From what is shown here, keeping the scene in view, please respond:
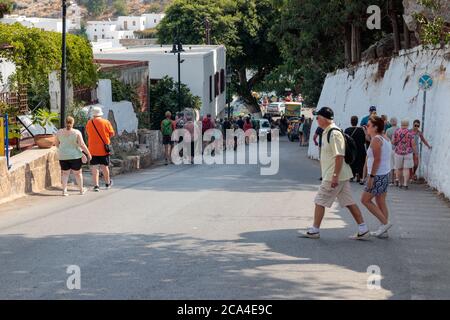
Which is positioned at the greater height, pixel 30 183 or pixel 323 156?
pixel 323 156

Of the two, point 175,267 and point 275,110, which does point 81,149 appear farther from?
point 275,110

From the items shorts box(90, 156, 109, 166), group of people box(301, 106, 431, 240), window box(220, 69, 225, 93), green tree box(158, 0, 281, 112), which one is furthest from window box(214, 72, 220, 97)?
group of people box(301, 106, 431, 240)

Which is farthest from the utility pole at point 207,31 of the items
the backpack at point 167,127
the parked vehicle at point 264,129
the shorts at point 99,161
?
the shorts at point 99,161

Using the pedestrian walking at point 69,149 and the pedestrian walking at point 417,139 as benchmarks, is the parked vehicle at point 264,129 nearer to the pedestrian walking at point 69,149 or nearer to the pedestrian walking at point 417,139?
the pedestrian walking at point 417,139

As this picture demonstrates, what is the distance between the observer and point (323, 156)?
1061 centimetres

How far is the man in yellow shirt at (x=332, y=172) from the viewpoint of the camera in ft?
34.2

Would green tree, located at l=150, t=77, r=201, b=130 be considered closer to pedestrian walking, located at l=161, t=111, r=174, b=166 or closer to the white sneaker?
pedestrian walking, located at l=161, t=111, r=174, b=166

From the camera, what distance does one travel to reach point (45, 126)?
20.1 m

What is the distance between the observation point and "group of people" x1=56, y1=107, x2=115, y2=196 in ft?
50.9

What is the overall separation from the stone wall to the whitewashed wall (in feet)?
25.6

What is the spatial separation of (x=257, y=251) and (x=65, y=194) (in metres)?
6.71

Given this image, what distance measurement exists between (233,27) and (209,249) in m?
60.3
